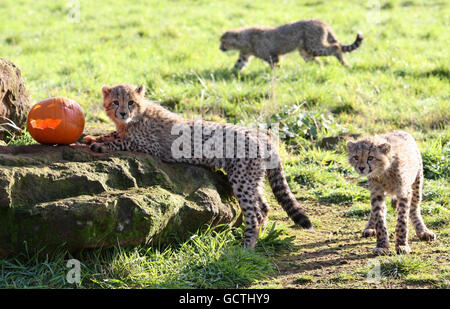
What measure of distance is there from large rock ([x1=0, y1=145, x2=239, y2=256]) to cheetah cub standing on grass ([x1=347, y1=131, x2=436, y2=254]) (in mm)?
1263

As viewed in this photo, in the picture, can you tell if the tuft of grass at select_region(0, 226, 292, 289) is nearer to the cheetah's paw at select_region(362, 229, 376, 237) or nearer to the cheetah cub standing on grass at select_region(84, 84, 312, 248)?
the cheetah cub standing on grass at select_region(84, 84, 312, 248)

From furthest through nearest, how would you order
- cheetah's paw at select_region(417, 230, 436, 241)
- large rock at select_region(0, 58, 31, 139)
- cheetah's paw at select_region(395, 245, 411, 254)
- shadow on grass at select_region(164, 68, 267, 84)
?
shadow on grass at select_region(164, 68, 267, 84)
large rock at select_region(0, 58, 31, 139)
cheetah's paw at select_region(417, 230, 436, 241)
cheetah's paw at select_region(395, 245, 411, 254)

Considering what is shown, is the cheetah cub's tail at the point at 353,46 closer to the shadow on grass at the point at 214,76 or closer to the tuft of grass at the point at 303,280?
the shadow on grass at the point at 214,76

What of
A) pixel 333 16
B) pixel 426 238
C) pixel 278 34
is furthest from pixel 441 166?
pixel 333 16

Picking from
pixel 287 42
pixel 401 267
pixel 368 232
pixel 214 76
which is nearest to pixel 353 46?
pixel 287 42

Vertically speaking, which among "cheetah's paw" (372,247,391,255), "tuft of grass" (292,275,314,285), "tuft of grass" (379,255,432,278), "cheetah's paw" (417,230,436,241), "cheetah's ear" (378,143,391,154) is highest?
"cheetah's ear" (378,143,391,154)

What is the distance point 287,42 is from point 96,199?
883 cm

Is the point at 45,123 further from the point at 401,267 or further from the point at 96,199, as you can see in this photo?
the point at 401,267

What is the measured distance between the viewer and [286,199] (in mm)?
5617

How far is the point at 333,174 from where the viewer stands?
7547 mm

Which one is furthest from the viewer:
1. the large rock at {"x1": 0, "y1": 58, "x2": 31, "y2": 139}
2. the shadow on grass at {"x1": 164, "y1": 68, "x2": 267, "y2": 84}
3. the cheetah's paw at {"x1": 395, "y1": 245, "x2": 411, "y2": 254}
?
the shadow on grass at {"x1": 164, "y1": 68, "x2": 267, "y2": 84}

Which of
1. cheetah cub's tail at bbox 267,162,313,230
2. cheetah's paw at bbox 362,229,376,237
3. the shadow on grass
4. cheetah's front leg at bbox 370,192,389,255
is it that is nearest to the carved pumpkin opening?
cheetah cub's tail at bbox 267,162,313,230

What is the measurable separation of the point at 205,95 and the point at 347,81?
8.54 feet

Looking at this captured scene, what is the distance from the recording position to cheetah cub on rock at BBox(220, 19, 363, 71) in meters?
12.3
